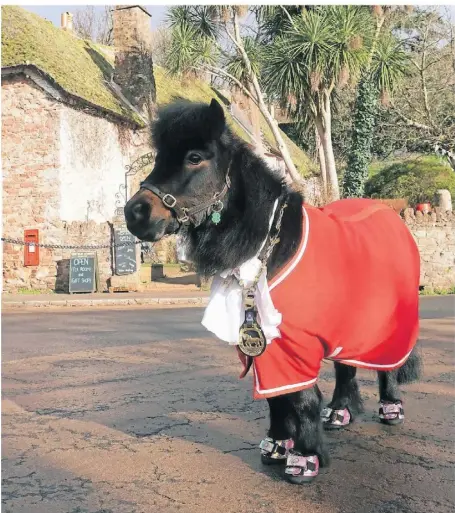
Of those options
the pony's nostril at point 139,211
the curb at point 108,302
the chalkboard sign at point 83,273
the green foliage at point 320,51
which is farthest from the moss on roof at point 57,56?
the pony's nostril at point 139,211

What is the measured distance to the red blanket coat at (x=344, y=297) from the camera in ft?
10.9

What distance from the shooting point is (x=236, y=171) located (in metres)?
3.35

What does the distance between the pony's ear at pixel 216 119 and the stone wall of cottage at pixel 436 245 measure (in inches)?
635

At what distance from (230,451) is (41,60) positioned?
17.8 m

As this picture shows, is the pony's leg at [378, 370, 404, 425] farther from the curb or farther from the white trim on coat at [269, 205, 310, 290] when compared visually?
the curb

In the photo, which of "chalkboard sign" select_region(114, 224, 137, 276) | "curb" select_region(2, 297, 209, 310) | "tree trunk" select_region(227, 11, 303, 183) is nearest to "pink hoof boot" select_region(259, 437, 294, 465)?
"curb" select_region(2, 297, 209, 310)

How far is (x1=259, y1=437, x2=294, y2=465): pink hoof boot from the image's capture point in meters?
3.65

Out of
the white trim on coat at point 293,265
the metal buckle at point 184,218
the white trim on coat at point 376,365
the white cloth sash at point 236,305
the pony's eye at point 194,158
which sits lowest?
the white trim on coat at point 376,365

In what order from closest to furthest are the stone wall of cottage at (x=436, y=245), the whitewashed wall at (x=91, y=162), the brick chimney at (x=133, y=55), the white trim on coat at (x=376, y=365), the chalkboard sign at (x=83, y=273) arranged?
the white trim on coat at (x=376, y=365) → the chalkboard sign at (x=83, y=273) → the stone wall of cottage at (x=436, y=245) → the whitewashed wall at (x=91, y=162) → the brick chimney at (x=133, y=55)

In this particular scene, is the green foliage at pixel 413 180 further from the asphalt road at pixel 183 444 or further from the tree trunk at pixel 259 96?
the asphalt road at pixel 183 444

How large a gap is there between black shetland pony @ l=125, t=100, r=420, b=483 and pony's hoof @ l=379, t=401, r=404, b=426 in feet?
3.28

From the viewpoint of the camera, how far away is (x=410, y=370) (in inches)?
183

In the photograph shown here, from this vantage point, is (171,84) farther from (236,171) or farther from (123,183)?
(236,171)

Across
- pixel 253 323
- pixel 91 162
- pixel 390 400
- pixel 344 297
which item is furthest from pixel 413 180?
pixel 253 323
